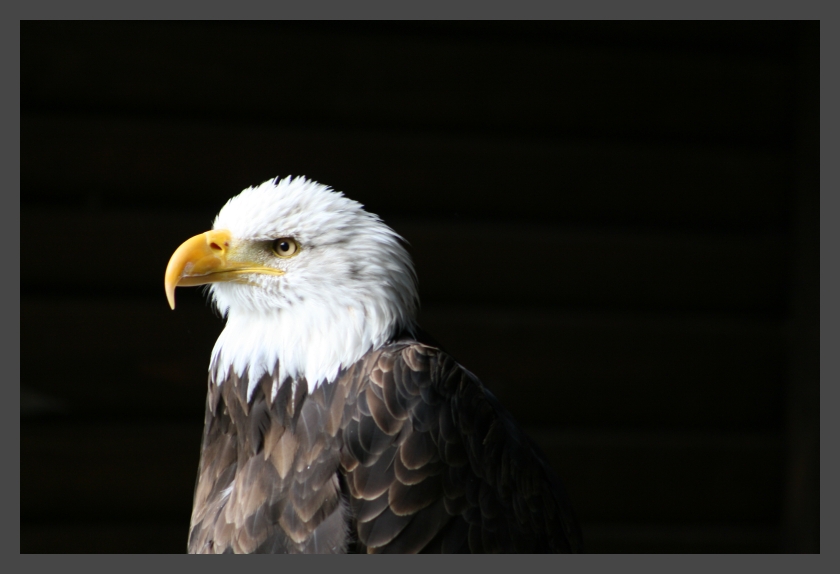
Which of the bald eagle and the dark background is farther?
the dark background

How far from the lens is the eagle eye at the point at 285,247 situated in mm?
921

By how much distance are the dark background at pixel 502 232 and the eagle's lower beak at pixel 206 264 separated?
33 cm

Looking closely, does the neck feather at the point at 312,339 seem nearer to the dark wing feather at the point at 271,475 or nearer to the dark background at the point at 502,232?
the dark wing feather at the point at 271,475

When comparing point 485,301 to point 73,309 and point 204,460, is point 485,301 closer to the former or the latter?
point 204,460

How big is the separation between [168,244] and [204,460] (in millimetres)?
404

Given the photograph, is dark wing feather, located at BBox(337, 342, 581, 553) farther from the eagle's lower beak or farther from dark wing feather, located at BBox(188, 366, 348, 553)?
the eagle's lower beak

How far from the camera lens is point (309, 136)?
125 cm

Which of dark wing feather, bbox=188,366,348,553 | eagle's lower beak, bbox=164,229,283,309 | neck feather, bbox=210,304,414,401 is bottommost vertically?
dark wing feather, bbox=188,366,348,553

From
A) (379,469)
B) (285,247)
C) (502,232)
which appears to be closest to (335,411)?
(379,469)

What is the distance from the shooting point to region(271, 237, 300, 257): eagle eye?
3.02 feet

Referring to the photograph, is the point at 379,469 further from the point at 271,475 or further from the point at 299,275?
the point at 299,275

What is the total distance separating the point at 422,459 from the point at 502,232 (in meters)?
0.61

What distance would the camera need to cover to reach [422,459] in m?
0.84

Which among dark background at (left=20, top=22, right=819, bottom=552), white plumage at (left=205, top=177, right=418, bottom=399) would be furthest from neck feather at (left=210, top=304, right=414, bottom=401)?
dark background at (left=20, top=22, right=819, bottom=552)
